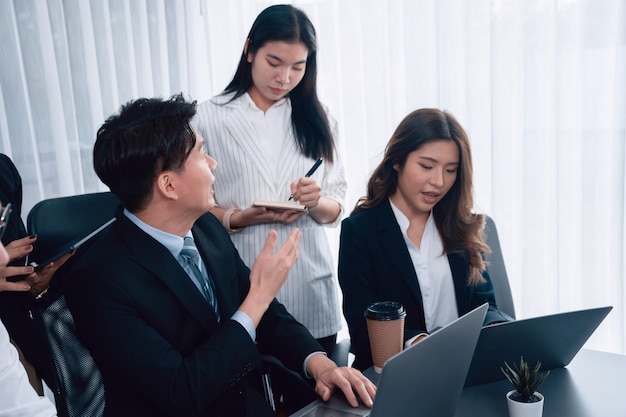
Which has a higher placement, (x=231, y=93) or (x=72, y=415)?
(x=231, y=93)

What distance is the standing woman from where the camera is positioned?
1.84 m

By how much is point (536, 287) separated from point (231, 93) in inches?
57.9

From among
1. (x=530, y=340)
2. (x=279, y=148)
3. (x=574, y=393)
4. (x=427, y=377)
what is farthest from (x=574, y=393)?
(x=279, y=148)

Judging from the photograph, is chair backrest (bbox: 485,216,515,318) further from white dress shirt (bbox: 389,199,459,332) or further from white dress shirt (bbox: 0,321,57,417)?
white dress shirt (bbox: 0,321,57,417)

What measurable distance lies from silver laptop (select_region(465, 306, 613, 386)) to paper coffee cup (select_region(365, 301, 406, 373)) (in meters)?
0.16

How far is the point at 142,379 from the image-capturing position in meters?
1.10

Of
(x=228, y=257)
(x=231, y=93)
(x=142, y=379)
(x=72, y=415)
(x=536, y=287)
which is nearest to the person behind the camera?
(x=142, y=379)

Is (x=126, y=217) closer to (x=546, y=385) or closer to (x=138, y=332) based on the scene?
(x=138, y=332)

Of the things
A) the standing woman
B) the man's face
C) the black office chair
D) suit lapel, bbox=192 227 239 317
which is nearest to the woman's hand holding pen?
the standing woman

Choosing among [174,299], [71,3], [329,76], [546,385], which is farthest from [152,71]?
[546,385]

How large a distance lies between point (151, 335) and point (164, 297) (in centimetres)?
10

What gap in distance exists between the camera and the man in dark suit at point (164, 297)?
44.1 inches

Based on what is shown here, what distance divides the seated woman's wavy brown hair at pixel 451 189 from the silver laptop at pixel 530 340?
1.52 feet

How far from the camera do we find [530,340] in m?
1.20
